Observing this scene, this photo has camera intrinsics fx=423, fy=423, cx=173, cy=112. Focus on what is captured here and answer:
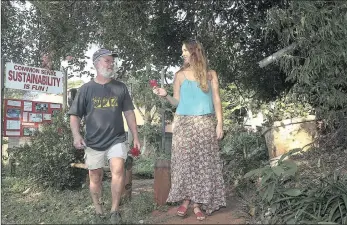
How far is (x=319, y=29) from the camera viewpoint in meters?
6.02

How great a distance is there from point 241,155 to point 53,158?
360 cm

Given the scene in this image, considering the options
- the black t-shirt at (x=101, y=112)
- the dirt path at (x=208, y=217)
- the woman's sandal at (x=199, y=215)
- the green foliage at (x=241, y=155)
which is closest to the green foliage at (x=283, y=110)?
the green foliage at (x=241, y=155)

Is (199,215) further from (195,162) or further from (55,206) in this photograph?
(55,206)

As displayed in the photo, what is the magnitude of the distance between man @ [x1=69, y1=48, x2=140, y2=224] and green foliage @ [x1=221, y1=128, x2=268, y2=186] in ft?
7.96

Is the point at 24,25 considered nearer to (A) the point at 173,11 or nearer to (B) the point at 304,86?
(A) the point at 173,11

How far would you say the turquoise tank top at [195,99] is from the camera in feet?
15.2

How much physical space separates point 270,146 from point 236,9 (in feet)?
9.21

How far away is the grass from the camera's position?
182 inches

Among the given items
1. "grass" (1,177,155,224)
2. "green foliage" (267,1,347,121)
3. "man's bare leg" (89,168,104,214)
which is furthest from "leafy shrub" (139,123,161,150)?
"man's bare leg" (89,168,104,214)

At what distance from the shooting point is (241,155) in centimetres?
823

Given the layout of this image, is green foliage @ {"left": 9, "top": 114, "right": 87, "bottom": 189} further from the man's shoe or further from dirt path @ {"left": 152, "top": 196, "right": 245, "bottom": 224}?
the man's shoe

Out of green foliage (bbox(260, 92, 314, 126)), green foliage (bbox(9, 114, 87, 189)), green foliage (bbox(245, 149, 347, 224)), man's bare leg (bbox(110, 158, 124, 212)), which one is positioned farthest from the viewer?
green foliage (bbox(260, 92, 314, 126))

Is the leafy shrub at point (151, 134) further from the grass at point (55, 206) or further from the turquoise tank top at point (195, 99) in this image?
the turquoise tank top at point (195, 99)

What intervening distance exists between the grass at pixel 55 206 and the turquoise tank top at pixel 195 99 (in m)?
1.29
